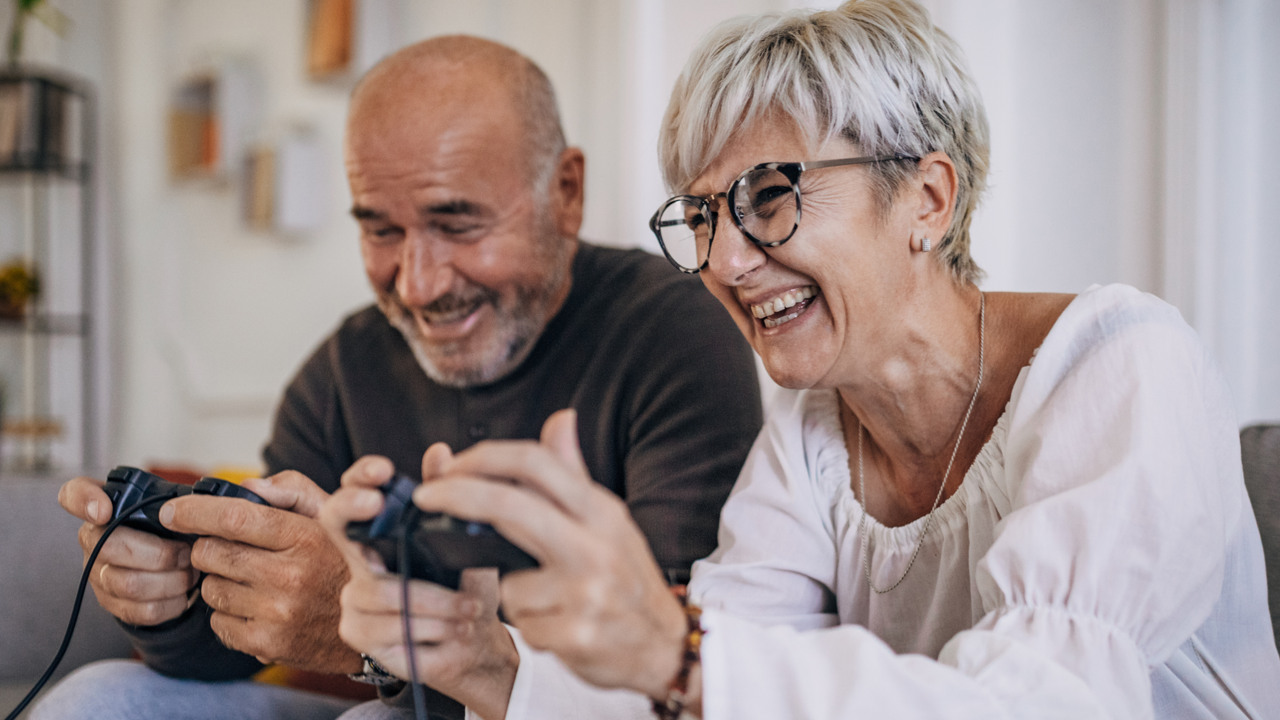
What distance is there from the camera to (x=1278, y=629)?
1121 millimetres

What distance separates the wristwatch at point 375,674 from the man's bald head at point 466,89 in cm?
89

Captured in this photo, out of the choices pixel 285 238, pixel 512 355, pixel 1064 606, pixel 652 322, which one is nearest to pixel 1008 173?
pixel 652 322

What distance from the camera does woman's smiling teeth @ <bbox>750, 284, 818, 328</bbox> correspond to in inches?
40.1

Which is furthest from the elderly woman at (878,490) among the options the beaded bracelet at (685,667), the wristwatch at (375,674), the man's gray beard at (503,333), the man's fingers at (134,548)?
the man's gray beard at (503,333)

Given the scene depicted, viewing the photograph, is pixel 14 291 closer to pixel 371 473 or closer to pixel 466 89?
A: pixel 466 89

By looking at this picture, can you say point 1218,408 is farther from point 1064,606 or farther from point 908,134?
point 908,134

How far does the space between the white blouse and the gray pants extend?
52 cm

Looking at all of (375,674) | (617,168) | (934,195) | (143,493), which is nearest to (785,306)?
(934,195)

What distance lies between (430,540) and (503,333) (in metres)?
0.98

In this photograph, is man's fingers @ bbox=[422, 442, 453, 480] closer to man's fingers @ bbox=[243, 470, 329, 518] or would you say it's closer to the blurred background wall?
man's fingers @ bbox=[243, 470, 329, 518]

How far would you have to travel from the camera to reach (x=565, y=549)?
1.91 feet

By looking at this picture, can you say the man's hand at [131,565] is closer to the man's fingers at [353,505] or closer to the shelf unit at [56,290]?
the man's fingers at [353,505]

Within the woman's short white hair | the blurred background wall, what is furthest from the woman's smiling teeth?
the blurred background wall

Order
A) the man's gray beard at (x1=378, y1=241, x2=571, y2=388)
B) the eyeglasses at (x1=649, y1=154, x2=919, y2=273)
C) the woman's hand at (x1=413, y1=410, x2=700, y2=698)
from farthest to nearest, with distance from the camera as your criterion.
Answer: the man's gray beard at (x1=378, y1=241, x2=571, y2=388), the eyeglasses at (x1=649, y1=154, x2=919, y2=273), the woman's hand at (x1=413, y1=410, x2=700, y2=698)
